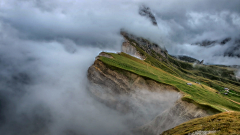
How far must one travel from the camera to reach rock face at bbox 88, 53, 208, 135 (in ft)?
163

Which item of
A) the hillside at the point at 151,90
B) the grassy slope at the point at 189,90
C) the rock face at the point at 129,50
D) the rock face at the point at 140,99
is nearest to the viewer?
the hillside at the point at 151,90

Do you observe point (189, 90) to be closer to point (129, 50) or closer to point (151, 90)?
point (151, 90)

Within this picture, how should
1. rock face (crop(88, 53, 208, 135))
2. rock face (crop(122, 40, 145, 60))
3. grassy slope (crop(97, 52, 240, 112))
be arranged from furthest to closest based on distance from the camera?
rock face (crop(122, 40, 145, 60)), rock face (crop(88, 53, 208, 135)), grassy slope (crop(97, 52, 240, 112))

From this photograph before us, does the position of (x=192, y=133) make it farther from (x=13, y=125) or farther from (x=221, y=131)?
(x=13, y=125)

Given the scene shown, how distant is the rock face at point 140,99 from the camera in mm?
49606

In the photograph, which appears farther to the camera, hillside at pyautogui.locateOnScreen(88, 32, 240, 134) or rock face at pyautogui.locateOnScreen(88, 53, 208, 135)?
rock face at pyautogui.locateOnScreen(88, 53, 208, 135)

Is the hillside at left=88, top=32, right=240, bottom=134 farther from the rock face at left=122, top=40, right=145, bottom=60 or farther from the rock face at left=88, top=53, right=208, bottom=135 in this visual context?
the rock face at left=122, top=40, right=145, bottom=60

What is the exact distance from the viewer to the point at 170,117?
50.4 m

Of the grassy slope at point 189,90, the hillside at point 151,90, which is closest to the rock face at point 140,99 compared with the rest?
the hillside at point 151,90

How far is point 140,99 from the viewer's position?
6112 cm

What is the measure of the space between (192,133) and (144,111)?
109 ft

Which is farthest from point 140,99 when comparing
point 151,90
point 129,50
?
point 129,50

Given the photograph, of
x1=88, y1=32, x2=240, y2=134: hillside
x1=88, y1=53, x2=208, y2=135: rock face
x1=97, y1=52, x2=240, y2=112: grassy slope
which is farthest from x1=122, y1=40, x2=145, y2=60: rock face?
x1=88, y1=53, x2=208, y2=135: rock face

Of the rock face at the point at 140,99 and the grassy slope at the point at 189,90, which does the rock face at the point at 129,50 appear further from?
the rock face at the point at 140,99
